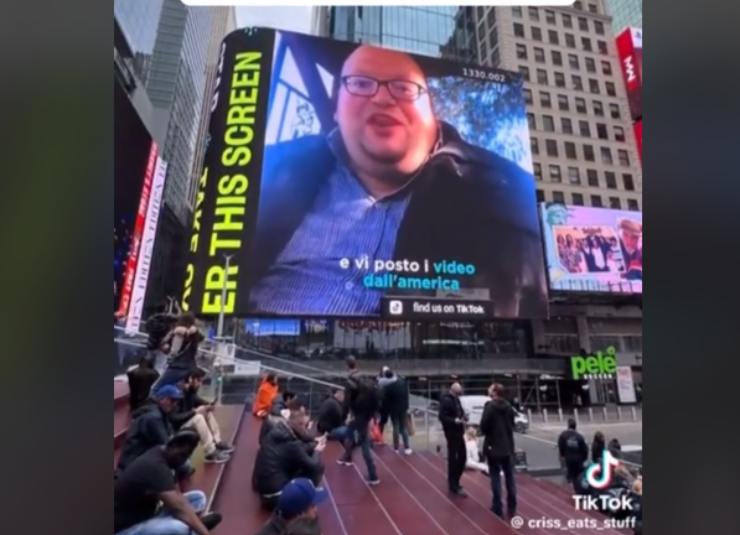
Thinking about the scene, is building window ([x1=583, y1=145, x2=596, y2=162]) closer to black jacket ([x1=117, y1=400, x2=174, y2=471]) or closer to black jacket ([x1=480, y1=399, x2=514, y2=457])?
black jacket ([x1=480, y1=399, x2=514, y2=457])

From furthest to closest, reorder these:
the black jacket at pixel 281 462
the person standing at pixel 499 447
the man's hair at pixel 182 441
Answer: the person standing at pixel 499 447
the black jacket at pixel 281 462
the man's hair at pixel 182 441

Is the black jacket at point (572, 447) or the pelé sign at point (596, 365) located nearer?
the black jacket at point (572, 447)

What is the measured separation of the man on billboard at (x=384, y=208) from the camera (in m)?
2.80

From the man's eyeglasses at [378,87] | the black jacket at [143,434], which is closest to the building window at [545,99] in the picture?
the man's eyeglasses at [378,87]

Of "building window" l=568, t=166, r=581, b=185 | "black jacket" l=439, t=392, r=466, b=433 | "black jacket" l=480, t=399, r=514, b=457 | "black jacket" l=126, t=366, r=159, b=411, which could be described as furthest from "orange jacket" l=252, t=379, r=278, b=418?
"building window" l=568, t=166, r=581, b=185

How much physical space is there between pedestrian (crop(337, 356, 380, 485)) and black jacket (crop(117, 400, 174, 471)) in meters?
0.96

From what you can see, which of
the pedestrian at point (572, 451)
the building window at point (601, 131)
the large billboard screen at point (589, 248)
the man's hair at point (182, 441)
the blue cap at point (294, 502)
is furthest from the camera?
the building window at point (601, 131)

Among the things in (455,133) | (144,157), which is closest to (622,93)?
(455,133)

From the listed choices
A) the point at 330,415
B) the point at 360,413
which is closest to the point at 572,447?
the point at 360,413

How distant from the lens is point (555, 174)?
3330 millimetres

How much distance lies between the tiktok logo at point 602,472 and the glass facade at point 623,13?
2.64m

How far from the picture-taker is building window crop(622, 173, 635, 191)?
3045 mm

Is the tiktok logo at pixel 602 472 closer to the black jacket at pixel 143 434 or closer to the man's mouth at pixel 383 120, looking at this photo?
the black jacket at pixel 143 434

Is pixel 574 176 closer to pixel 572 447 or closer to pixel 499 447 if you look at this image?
pixel 572 447
